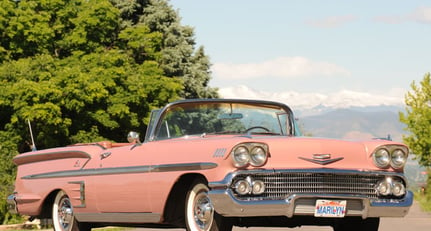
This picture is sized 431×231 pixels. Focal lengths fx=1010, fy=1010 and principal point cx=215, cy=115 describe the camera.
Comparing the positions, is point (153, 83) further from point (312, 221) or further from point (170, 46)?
point (312, 221)

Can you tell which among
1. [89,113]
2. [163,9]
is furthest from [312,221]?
[163,9]

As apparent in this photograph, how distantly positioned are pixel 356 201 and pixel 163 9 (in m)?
48.6

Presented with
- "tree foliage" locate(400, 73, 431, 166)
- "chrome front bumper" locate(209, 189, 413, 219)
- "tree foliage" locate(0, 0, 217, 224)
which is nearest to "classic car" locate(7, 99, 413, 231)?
"chrome front bumper" locate(209, 189, 413, 219)

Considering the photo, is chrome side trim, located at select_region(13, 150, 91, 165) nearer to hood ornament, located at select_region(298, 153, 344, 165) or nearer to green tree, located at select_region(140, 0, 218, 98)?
hood ornament, located at select_region(298, 153, 344, 165)

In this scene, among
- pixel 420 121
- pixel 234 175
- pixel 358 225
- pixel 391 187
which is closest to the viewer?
pixel 234 175

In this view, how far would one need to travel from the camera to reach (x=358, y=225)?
1041cm

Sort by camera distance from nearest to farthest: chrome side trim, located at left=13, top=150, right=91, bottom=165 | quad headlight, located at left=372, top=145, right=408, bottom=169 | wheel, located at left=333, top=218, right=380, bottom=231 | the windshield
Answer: quad headlight, located at left=372, top=145, right=408, bottom=169
wheel, located at left=333, top=218, right=380, bottom=231
the windshield
chrome side trim, located at left=13, top=150, right=91, bottom=165

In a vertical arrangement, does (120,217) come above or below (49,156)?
below

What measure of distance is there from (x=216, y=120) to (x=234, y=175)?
1905 mm

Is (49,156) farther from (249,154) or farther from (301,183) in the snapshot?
(301,183)

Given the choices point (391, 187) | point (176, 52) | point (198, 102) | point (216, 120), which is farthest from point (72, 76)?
point (391, 187)

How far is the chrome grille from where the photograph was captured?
915 centimetres

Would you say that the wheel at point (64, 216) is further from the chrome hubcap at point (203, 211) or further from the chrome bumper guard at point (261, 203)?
the chrome bumper guard at point (261, 203)

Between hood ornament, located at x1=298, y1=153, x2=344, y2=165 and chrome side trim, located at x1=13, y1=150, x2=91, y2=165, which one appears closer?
hood ornament, located at x1=298, y1=153, x2=344, y2=165
